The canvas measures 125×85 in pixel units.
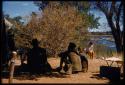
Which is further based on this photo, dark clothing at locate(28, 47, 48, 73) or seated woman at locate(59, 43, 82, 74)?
seated woman at locate(59, 43, 82, 74)

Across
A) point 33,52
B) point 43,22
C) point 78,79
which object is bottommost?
point 78,79

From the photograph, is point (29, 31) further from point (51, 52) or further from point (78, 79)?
point (78, 79)

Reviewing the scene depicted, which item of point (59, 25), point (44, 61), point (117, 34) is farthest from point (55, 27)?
point (117, 34)

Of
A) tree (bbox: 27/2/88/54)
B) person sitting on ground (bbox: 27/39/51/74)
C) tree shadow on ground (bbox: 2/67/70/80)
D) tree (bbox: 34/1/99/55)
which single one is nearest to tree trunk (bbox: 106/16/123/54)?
tree shadow on ground (bbox: 2/67/70/80)

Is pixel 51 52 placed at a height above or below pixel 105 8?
below

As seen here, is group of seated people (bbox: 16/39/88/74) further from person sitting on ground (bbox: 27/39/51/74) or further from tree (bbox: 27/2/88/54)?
tree (bbox: 27/2/88/54)

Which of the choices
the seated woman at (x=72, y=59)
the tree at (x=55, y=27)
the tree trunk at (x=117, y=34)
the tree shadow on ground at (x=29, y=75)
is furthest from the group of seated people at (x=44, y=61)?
the tree at (x=55, y=27)

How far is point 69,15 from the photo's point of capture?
21.1 meters

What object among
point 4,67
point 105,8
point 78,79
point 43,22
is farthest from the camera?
point 43,22

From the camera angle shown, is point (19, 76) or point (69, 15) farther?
point (69, 15)

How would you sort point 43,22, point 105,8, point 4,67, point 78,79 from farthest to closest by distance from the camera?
point 43,22
point 4,67
point 105,8
point 78,79

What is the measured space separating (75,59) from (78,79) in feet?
4.33

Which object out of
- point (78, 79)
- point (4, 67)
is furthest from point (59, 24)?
point (78, 79)

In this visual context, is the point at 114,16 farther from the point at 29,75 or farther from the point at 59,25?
the point at 59,25
